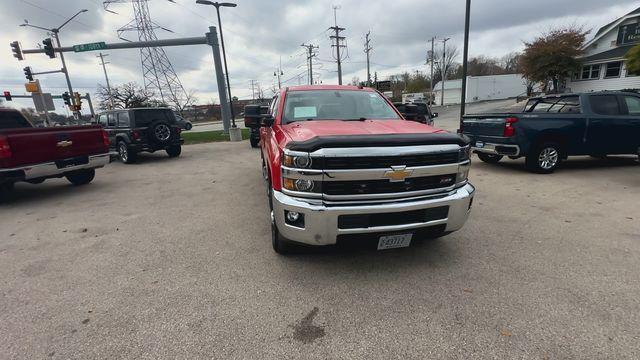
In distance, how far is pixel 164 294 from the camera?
9.34 feet

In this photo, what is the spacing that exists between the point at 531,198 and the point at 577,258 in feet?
7.56

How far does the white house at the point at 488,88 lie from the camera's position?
57.3 m

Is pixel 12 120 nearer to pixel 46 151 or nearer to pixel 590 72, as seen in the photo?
pixel 46 151

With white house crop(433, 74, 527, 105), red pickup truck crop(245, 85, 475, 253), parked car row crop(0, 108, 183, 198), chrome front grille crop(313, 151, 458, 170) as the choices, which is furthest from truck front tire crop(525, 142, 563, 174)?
white house crop(433, 74, 527, 105)

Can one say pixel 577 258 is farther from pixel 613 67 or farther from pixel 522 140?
pixel 613 67

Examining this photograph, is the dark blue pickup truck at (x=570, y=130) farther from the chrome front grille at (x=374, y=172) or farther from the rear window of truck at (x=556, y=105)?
the chrome front grille at (x=374, y=172)

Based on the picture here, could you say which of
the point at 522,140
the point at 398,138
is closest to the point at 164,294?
the point at 398,138

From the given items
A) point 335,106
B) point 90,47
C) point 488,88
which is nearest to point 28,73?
point 90,47

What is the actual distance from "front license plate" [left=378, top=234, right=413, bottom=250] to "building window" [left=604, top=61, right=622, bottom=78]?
34.1 metres

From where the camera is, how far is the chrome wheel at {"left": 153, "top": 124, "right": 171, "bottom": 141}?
10652 millimetres

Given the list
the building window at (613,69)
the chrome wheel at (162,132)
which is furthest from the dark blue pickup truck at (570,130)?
the building window at (613,69)

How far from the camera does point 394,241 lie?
280cm

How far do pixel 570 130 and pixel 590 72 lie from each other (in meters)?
29.9

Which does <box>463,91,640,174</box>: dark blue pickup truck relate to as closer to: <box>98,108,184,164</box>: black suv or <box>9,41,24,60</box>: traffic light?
<box>98,108,184,164</box>: black suv
